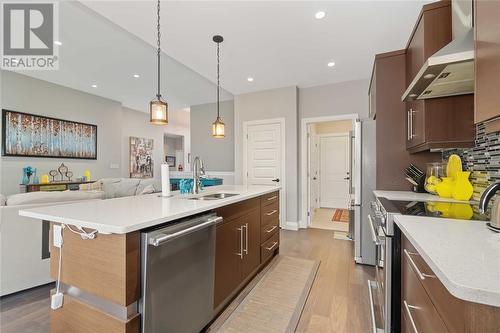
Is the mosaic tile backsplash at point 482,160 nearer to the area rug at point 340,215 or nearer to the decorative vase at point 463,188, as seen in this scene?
the decorative vase at point 463,188

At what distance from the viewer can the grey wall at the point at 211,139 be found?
6070 mm

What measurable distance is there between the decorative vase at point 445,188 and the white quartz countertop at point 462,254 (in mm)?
892

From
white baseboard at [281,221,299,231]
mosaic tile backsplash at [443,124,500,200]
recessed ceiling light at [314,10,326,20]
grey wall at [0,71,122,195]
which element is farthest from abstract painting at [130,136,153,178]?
mosaic tile backsplash at [443,124,500,200]

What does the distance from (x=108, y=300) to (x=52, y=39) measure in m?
3.76

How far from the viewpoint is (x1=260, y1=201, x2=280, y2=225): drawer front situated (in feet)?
8.39

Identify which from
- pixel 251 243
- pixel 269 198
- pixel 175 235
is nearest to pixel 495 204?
pixel 175 235

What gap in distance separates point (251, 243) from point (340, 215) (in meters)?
4.03

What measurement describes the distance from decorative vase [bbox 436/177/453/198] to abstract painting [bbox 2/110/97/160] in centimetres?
659

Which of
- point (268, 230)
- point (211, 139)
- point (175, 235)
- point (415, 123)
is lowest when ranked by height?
point (268, 230)

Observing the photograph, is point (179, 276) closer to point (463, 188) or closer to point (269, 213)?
point (269, 213)

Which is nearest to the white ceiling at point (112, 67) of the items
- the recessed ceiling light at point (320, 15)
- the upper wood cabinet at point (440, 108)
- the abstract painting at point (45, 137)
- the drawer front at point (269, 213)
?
the abstract painting at point (45, 137)

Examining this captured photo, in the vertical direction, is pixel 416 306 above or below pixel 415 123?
below

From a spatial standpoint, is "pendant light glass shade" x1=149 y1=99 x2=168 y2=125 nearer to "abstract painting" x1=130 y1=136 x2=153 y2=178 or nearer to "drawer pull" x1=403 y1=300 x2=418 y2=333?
"drawer pull" x1=403 y1=300 x2=418 y2=333

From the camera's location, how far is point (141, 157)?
7.41 meters
